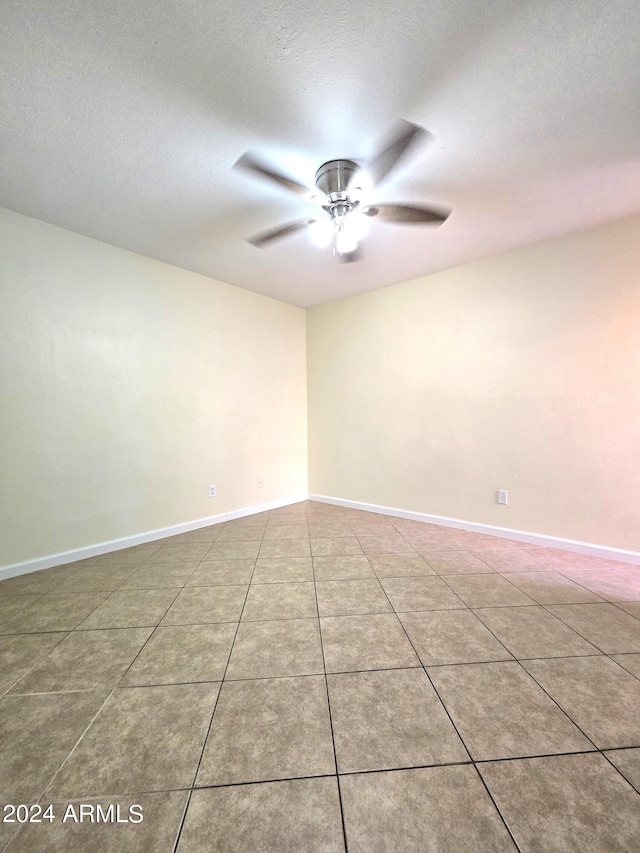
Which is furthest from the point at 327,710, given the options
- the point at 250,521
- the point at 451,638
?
the point at 250,521

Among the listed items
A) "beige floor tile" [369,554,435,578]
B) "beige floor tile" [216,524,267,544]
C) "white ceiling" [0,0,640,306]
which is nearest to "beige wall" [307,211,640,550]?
"white ceiling" [0,0,640,306]

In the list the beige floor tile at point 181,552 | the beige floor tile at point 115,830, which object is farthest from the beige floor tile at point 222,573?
the beige floor tile at point 115,830

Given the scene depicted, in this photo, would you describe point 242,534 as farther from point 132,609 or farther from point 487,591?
point 487,591

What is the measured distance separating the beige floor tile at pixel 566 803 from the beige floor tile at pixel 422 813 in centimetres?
5

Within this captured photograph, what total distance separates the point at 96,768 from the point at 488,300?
3.81 meters

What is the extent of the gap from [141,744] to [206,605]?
2.91 ft

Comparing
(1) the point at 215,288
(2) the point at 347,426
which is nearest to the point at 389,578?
(2) the point at 347,426

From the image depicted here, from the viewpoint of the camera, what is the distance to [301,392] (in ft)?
15.2

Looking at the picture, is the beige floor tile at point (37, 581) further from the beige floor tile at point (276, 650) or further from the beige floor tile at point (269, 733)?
the beige floor tile at point (269, 733)

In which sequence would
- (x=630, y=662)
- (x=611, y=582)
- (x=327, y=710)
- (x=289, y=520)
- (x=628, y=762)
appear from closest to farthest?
(x=628, y=762)
(x=327, y=710)
(x=630, y=662)
(x=611, y=582)
(x=289, y=520)

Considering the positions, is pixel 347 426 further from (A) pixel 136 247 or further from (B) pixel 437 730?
(B) pixel 437 730

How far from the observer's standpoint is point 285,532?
11.0 ft

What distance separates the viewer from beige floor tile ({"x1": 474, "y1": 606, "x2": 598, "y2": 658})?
1.60m

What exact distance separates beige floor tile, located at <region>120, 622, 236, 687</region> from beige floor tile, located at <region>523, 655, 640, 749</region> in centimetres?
135
